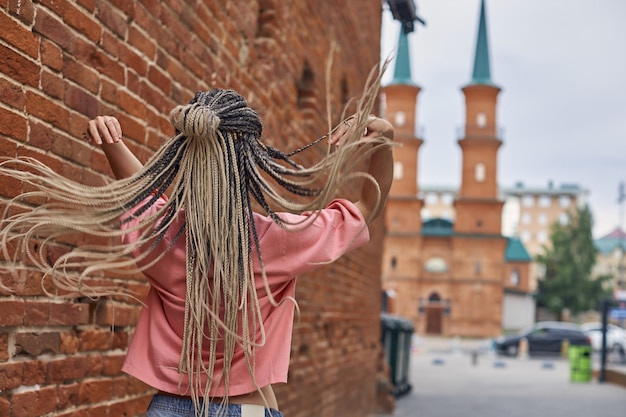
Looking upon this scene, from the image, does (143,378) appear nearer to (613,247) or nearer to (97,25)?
(97,25)

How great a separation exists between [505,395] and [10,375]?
16.3 m

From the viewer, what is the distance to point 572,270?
7094 centimetres

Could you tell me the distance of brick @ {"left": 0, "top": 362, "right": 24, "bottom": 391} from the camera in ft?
9.13

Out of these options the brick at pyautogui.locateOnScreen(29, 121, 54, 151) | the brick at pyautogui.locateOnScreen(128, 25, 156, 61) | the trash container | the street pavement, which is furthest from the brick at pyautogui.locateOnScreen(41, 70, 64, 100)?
the trash container

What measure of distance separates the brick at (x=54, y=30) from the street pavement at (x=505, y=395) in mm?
11018

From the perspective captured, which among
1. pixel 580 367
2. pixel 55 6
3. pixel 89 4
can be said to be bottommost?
pixel 580 367

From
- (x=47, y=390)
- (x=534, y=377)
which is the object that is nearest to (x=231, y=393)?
(x=47, y=390)

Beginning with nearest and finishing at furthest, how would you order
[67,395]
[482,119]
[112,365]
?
[67,395] → [112,365] → [482,119]

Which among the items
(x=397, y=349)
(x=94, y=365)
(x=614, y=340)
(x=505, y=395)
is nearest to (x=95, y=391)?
(x=94, y=365)

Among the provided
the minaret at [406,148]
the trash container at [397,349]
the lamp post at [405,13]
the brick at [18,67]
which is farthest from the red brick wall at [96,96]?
the minaret at [406,148]

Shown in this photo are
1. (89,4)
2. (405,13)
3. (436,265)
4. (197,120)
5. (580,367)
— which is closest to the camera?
(197,120)

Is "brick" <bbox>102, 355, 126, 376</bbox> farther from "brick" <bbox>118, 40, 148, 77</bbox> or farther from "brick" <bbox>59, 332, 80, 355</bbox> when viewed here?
"brick" <bbox>118, 40, 148, 77</bbox>

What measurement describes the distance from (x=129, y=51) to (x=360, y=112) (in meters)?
1.93

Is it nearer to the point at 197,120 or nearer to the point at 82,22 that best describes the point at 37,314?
the point at 82,22
